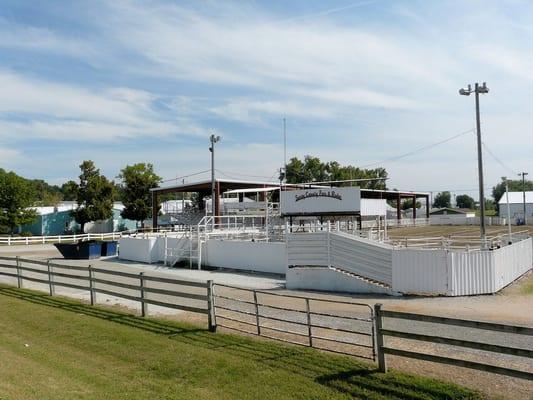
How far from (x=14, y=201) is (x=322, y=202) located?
46009 millimetres

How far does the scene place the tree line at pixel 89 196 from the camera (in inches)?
2327

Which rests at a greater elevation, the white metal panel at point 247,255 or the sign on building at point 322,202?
the sign on building at point 322,202

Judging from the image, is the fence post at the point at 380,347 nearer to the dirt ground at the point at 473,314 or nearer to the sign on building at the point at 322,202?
the dirt ground at the point at 473,314

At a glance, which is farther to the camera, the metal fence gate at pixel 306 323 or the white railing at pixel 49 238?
the white railing at pixel 49 238

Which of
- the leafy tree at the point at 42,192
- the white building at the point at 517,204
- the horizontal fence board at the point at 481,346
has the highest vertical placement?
the leafy tree at the point at 42,192

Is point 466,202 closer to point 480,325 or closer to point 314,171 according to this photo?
point 314,171

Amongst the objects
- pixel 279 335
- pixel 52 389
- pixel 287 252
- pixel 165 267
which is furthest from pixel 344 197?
pixel 52 389

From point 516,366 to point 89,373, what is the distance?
252 inches

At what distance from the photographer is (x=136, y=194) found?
Result: 218ft

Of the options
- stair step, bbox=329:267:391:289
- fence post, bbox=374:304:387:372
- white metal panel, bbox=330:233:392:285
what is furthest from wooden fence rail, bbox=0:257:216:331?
white metal panel, bbox=330:233:392:285

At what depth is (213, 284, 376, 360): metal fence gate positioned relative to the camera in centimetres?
860

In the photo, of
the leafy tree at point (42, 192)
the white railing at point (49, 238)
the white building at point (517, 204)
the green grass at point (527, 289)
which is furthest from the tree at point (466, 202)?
the green grass at point (527, 289)

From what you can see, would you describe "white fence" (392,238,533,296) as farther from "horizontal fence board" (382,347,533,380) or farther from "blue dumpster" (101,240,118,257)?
"blue dumpster" (101,240,118,257)

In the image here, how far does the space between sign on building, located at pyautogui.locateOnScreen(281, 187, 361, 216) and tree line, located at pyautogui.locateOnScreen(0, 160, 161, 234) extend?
40586mm
